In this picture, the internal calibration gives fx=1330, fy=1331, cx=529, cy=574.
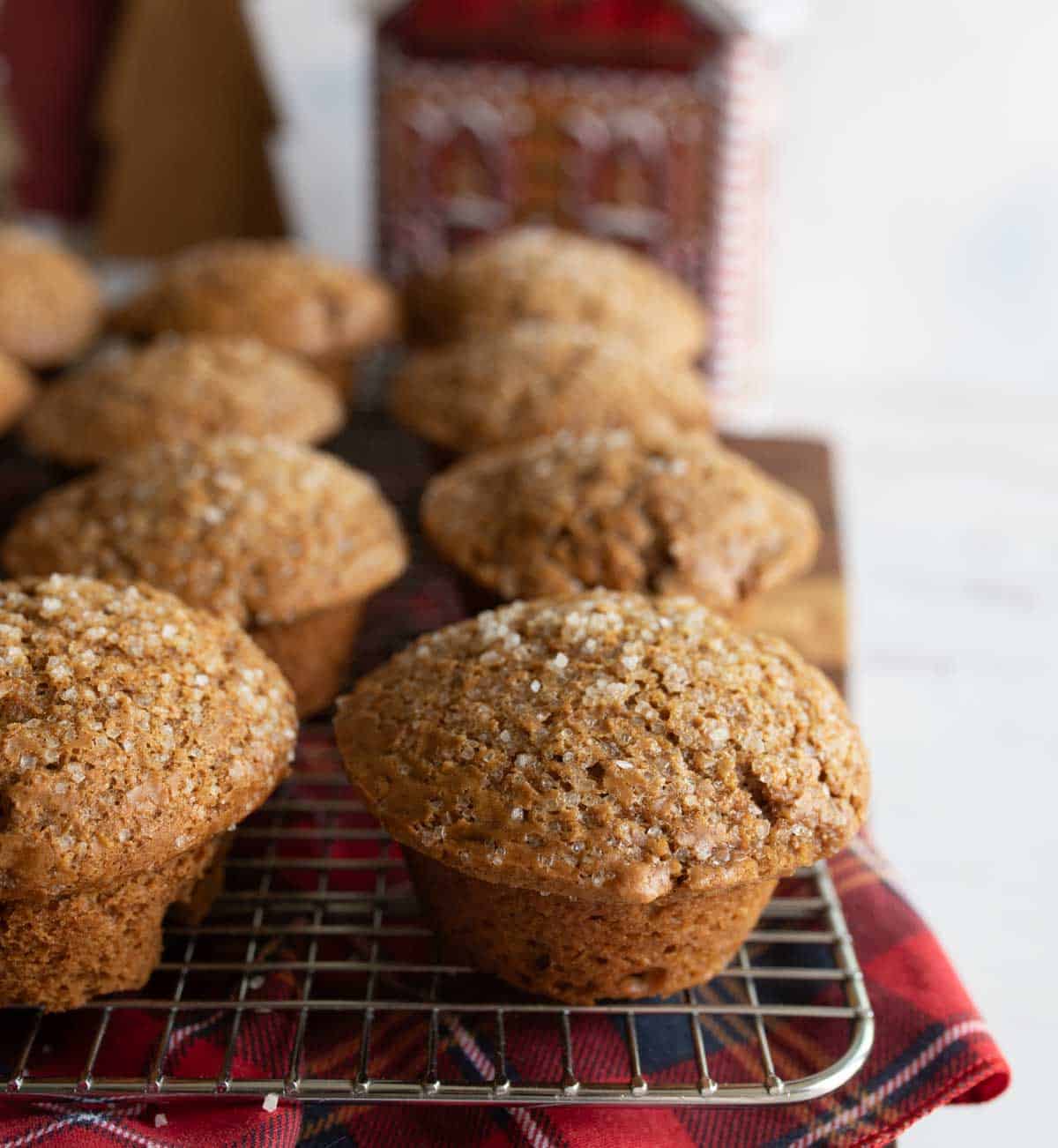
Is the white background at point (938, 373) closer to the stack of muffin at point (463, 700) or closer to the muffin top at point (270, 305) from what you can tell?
the stack of muffin at point (463, 700)

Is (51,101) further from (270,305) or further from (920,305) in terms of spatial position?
(920,305)

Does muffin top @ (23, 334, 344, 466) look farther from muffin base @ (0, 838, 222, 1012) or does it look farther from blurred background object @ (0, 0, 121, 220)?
blurred background object @ (0, 0, 121, 220)

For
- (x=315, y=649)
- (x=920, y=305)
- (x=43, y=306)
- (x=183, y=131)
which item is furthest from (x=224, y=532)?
(x=920, y=305)

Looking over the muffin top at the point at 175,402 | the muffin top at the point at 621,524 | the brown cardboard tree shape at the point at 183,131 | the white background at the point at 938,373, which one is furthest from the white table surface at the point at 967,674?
the brown cardboard tree shape at the point at 183,131

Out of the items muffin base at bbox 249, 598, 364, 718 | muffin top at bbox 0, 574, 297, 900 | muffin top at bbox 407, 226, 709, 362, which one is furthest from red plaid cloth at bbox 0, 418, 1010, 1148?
muffin top at bbox 407, 226, 709, 362

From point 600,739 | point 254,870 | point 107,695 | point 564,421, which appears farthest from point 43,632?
point 564,421
